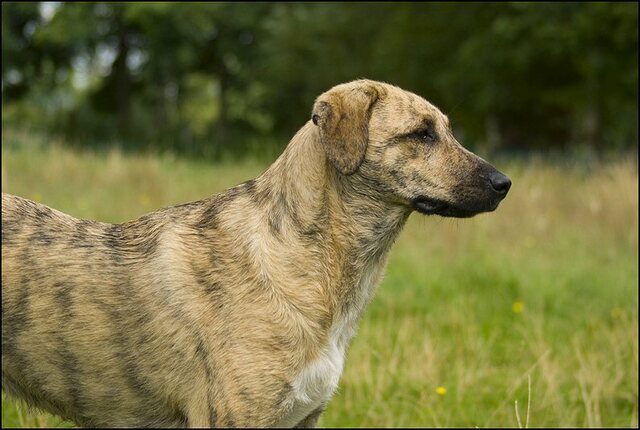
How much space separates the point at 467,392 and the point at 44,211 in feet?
10.2

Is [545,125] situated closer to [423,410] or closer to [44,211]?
[423,410]

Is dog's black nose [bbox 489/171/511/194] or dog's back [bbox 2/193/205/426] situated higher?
dog's black nose [bbox 489/171/511/194]

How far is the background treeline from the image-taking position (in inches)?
685

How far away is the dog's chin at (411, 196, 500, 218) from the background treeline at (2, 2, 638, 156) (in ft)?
24.2

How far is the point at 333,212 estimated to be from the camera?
3.54 metres

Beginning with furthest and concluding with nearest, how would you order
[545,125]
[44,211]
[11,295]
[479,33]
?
[545,125] < [479,33] < [44,211] < [11,295]

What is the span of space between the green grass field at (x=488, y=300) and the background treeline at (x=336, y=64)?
2726 mm

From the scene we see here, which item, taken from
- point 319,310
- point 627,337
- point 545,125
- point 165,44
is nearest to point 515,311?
point 627,337

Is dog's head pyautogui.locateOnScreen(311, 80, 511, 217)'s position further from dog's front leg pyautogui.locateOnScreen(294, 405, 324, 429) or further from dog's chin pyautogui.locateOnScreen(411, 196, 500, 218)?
dog's front leg pyautogui.locateOnScreen(294, 405, 324, 429)

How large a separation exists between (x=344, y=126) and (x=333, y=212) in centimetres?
38

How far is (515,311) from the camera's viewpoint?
7250 millimetres

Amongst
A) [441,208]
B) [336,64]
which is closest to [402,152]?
[441,208]

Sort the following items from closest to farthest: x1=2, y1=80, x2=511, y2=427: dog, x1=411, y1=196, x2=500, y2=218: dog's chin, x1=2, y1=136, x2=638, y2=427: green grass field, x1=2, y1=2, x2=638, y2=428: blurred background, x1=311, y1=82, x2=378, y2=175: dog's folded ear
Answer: x1=2, y1=80, x2=511, y2=427: dog
x1=311, y1=82, x2=378, y2=175: dog's folded ear
x1=411, y1=196, x2=500, y2=218: dog's chin
x1=2, y1=136, x2=638, y2=427: green grass field
x1=2, y1=2, x2=638, y2=428: blurred background

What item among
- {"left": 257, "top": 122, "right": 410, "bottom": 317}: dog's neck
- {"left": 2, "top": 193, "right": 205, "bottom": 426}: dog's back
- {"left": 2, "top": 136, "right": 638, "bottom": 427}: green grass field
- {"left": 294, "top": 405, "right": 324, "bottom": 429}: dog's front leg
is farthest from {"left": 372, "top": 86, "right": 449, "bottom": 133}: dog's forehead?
{"left": 294, "top": 405, "right": 324, "bottom": 429}: dog's front leg
